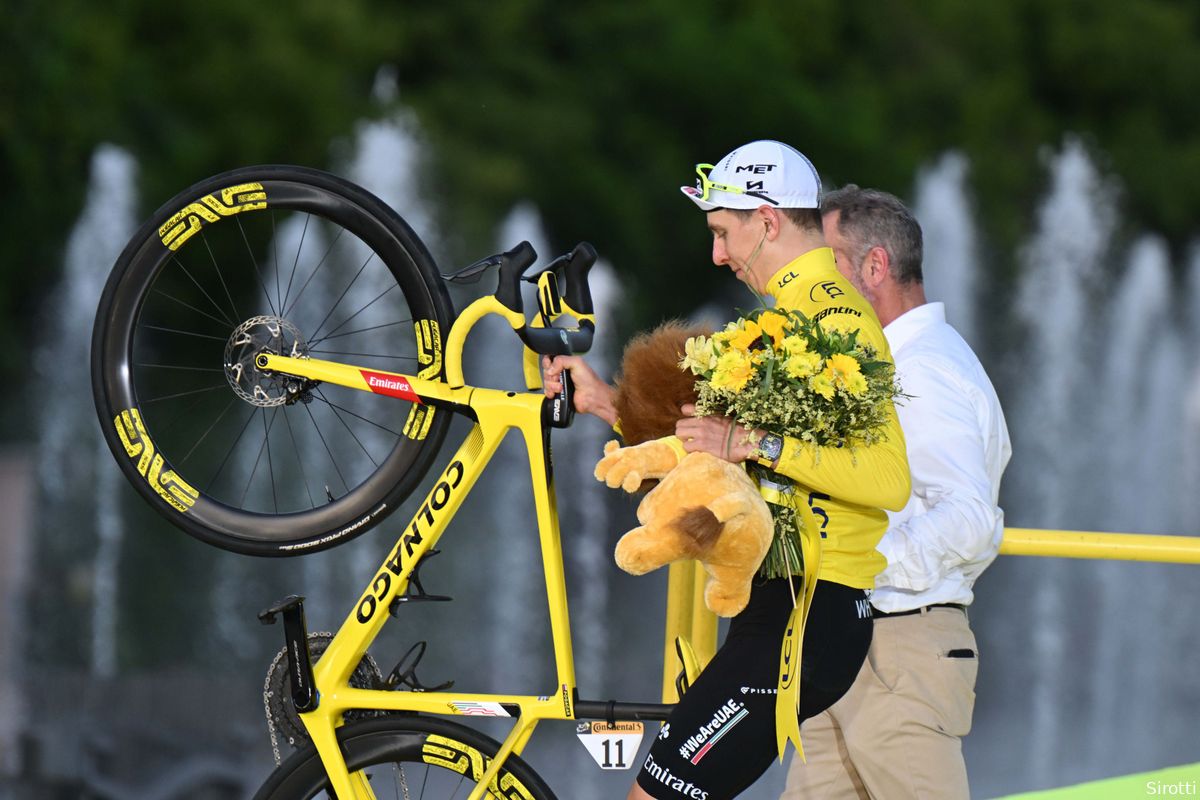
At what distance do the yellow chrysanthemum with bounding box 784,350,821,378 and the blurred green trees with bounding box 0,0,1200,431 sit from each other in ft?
49.7

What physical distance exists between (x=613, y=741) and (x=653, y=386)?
0.79 m

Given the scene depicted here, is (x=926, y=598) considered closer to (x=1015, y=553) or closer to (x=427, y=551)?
(x=1015, y=553)

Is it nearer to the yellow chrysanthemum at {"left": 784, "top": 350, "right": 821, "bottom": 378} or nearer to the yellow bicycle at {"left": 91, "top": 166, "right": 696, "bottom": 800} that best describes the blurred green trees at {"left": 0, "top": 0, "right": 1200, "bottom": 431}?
the yellow bicycle at {"left": 91, "top": 166, "right": 696, "bottom": 800}

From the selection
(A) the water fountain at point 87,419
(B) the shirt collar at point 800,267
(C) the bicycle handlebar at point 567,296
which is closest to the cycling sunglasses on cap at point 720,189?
(B) the shirt collar at point 800,267

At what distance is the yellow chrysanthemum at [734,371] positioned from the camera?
9.94 feet

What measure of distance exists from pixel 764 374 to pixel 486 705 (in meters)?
0.99

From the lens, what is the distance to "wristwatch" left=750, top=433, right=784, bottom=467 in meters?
3.06

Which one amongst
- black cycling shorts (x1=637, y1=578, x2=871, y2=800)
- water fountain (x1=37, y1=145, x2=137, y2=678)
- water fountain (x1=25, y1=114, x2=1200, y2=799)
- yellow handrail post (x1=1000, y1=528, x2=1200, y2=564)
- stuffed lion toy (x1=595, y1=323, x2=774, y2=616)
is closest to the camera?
stuffed lion toy (x1=595, y1=323, x2=774, y2=616)

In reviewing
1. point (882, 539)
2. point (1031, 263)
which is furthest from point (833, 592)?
point (1031, 263)

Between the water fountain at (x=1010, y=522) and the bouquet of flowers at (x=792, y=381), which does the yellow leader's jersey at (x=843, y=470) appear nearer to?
the bouquet of flowers at (x=792, y=381)

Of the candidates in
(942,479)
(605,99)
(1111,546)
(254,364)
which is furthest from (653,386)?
(605,99)

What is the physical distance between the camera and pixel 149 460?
362 cm

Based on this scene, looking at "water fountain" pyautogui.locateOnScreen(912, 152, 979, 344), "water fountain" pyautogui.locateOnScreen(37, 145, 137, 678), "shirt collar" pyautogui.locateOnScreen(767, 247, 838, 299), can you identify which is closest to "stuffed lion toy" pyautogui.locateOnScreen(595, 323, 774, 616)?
"shirt collar" pyautogui.locateOnScreen(767, 247, 838, 299)

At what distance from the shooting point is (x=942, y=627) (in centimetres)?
373
